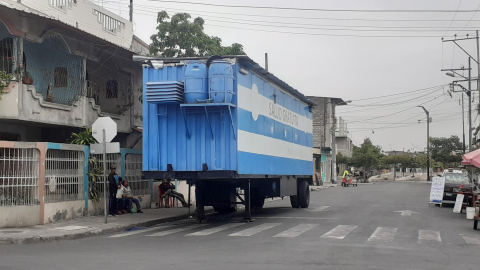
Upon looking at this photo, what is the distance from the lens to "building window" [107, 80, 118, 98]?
24094mm

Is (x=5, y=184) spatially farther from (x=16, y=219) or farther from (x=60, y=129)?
(x=60, y=129)

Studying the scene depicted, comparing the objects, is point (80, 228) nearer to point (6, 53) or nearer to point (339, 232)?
point (339, 232)

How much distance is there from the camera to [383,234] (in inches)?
508

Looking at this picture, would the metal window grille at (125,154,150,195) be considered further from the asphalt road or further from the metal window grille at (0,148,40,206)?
the metal window grille at (0,148,40,206)

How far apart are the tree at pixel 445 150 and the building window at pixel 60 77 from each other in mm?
62396

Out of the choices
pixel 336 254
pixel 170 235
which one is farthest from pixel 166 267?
pixel 170 235

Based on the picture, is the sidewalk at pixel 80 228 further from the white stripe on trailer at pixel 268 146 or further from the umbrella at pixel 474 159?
the umbrella at pixel 474 159

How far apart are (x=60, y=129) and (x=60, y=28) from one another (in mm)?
4572

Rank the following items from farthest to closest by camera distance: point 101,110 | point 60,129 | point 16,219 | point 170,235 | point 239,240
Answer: point 101,110
point 60,129
point 16,219
point 170,235
point 239,240

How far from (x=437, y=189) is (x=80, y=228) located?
1632 cm

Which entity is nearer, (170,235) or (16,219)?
(170,235)

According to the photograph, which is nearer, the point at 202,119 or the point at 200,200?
the point at 202,119

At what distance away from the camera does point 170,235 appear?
42.5ft

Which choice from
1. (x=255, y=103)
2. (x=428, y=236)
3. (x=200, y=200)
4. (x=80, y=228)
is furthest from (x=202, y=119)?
(x=428, y=236)
